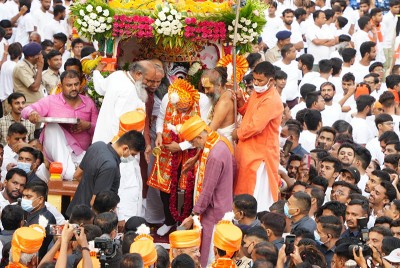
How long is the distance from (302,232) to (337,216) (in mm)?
872

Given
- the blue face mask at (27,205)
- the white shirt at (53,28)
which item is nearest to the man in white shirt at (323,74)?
the white shirt at (53,28)

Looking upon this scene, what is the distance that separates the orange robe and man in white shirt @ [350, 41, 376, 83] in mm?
7322

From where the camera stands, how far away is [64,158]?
13.8 metres

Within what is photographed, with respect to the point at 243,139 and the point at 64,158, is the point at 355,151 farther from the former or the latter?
the point at 64,158

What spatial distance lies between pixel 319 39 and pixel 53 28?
182 inches

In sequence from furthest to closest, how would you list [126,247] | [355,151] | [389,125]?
[389,125]
[355,151]
[126,247]

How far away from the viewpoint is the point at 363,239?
35.1 ft

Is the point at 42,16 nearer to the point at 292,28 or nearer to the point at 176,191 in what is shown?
the point at 292,28

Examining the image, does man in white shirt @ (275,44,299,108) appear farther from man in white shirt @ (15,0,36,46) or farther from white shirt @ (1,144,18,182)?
white shirt @ (1,144,18,182)

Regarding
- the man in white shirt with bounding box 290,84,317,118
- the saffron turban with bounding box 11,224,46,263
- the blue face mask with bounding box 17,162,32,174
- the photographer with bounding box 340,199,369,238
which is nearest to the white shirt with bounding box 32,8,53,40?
the man in white shirt with bounding box 290,84,317,118

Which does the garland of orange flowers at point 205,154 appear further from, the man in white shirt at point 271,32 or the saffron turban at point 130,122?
the man in white shirt at point 271,32

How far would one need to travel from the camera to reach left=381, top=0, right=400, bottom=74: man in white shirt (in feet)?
75.5

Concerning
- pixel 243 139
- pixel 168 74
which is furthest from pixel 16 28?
pixel 243 139

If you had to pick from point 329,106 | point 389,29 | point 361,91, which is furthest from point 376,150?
point 389,29
